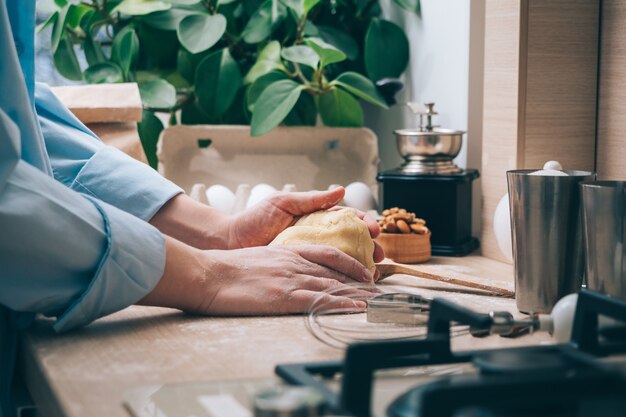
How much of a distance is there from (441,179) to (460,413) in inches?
44.7

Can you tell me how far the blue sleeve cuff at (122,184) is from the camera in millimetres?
1263

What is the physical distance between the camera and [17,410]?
998 mm

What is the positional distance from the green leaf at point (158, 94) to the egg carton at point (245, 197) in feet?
1.54

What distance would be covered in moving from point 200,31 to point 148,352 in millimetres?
1518

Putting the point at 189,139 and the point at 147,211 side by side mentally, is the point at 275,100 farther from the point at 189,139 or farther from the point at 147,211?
the point at 147,211

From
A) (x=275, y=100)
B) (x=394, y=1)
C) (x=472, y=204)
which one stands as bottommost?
(x=472, y=204)

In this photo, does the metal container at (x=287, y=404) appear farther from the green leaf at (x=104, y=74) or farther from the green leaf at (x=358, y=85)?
the green leaf at (x=104, y=74)

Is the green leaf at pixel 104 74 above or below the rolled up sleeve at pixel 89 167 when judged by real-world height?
above

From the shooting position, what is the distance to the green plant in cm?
216

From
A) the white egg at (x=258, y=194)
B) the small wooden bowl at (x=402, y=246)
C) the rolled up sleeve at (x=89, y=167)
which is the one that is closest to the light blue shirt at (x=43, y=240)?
the rolled up sleeve at (x=89, y=167)

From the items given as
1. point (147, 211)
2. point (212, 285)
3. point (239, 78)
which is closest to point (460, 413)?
point (212, 285)

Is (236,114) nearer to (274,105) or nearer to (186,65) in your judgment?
(186,65)

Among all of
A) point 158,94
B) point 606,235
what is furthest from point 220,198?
point 606,235

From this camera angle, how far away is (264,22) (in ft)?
7.50
